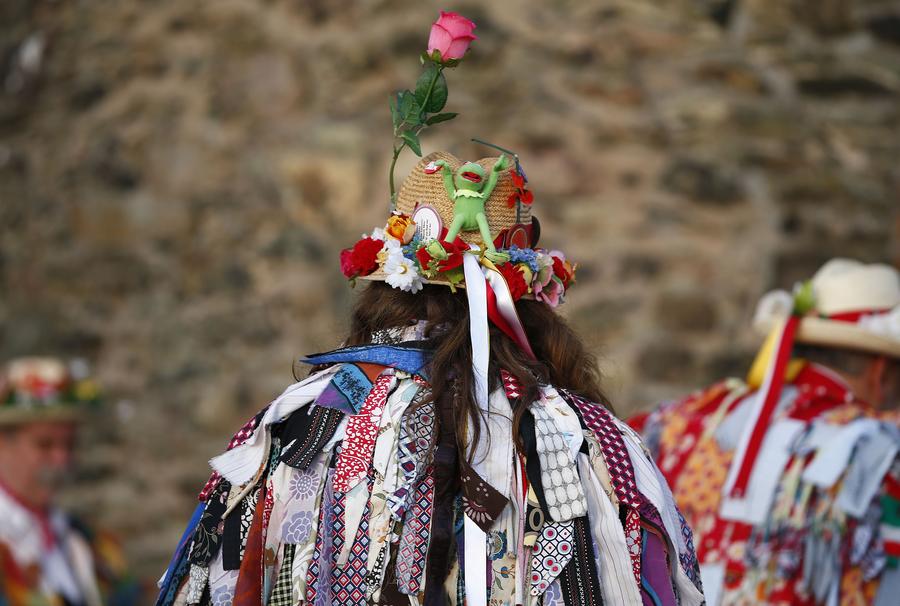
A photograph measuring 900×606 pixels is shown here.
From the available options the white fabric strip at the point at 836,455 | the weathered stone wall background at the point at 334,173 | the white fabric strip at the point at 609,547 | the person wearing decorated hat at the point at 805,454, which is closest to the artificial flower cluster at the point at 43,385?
the weathered stone wall background at the point at 334,173

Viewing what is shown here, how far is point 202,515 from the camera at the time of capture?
2166mm

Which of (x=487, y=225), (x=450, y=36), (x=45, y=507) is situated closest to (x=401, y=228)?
(x=487, y=225)

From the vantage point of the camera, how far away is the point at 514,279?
2189mm

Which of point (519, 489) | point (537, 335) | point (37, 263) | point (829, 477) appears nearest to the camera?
point (519, 489)

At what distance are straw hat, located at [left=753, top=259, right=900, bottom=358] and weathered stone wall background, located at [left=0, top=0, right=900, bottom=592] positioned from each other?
1134 millimetres

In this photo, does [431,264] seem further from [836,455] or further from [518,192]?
[836,455]

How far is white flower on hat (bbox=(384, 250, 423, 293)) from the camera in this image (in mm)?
2164

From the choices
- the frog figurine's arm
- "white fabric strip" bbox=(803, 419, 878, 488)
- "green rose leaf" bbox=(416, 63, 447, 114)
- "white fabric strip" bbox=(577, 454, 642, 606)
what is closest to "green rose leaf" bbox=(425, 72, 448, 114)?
"green rose leaf" bbox=(416, 63, 447, 114)

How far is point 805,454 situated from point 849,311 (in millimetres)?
580

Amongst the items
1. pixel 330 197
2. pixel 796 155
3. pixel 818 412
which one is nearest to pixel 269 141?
pixel 330 197

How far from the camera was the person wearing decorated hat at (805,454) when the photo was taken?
345 centimetres

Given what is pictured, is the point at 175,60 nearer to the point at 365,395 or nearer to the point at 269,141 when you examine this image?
the point at 269,141

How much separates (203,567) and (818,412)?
2174mm

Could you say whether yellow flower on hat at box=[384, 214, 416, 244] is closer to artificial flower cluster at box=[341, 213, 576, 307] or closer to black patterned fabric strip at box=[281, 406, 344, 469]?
artificial flower cluster at box=[341, 213, 576, 307]
